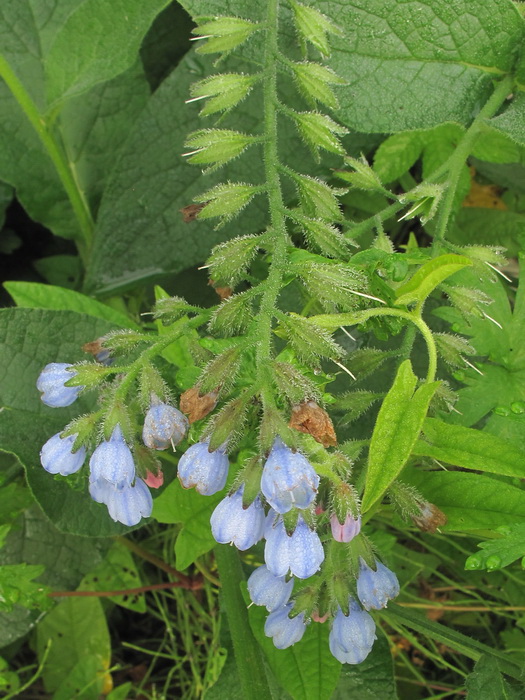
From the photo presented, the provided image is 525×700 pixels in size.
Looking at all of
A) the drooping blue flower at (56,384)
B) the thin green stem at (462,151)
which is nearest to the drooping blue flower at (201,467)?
the drooping blue flower at (56,384)

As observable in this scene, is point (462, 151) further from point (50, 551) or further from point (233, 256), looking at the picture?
point (50, 551)

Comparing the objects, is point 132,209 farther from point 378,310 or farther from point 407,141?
point 378,310

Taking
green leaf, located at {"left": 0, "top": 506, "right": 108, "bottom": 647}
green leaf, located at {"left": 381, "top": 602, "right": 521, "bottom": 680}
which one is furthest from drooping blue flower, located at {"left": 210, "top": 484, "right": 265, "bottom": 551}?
green leaf, located at {"left": 0, "top": 506, "right": 108, "bottom": 647}

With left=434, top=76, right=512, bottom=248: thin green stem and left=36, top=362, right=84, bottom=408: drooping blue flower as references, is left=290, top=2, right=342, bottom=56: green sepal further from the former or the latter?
left=36, top=362, right=84, bottom=408: drooping blue flower

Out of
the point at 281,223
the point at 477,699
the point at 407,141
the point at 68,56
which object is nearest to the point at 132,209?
the point at 68,56

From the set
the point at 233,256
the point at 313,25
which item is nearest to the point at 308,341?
the point at 233,256
